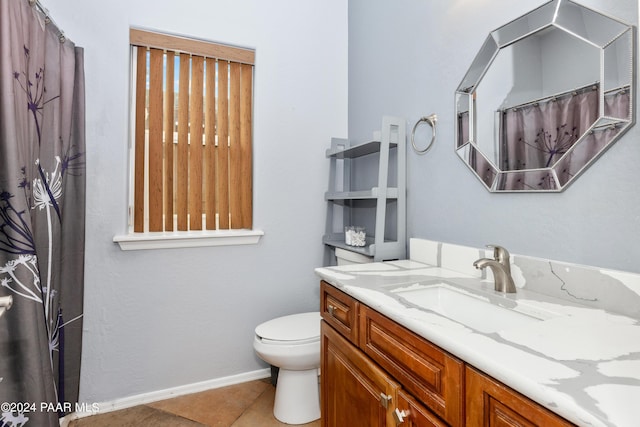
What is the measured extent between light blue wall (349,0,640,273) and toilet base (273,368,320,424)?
3.13ft

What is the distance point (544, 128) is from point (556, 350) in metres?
0.78

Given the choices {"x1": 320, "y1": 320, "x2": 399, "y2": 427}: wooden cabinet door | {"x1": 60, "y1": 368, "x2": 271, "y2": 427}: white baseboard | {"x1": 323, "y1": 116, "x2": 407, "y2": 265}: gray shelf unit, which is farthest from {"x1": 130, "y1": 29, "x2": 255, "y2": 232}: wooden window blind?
{"x1": 320, "y1": 320, "x2": 399, "y2": 427}: wooden cabinet door

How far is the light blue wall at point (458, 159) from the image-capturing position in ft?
3.05

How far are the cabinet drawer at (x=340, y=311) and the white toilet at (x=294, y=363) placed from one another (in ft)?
1.16

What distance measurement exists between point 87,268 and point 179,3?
1576mm

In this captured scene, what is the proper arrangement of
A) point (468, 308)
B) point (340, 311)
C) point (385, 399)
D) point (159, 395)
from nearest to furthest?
point (385, 399), point (468, 308), point (340, 311), point (159, 395)

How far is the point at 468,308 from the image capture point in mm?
1085

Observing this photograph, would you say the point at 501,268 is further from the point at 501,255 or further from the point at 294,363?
the point at 294,363

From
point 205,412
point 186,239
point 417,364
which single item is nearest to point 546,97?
point 417,364

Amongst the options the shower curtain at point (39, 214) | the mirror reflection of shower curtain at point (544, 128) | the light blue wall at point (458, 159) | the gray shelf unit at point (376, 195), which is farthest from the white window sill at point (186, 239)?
the mirror reflection of shower curtain at point (544, 128)

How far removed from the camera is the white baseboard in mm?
1763

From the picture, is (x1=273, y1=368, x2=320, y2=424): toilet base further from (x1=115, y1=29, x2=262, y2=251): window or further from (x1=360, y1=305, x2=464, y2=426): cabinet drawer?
(x1=115, y1=29, x2=262, y2=251): window

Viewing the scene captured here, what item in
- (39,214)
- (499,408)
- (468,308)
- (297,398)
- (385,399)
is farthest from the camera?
(297,398)

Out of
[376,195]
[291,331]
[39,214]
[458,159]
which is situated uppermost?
[458,159]
